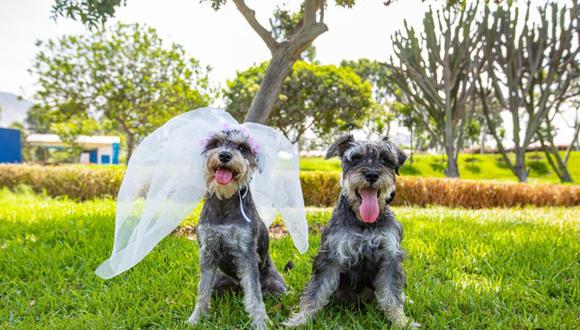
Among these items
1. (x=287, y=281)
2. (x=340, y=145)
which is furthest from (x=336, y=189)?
(x=340, y=145)

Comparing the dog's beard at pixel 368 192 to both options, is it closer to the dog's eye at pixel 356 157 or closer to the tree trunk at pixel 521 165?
the dog's eye at pixel 356 157

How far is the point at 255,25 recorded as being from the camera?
7051 millimetres

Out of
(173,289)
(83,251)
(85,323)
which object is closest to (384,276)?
(173,289)

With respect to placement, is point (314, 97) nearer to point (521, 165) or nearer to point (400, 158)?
point (521, 165)

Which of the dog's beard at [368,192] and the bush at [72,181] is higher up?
the dog's beard at [368,192]

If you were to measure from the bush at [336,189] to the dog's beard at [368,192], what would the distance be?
819 cm

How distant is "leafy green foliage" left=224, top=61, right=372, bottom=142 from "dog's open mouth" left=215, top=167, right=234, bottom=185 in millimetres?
24525

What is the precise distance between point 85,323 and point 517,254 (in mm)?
5217

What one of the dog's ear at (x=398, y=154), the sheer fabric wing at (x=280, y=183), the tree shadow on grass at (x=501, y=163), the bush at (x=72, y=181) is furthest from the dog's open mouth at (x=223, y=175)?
the tree shadow on grass at (x=501, y=163)

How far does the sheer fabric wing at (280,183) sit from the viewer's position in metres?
3.85

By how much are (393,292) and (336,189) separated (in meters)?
8.57

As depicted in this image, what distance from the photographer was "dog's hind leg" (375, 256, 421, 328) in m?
3.18

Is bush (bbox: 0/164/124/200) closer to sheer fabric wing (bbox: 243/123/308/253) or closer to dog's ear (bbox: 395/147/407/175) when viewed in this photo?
sheer fabric wing (bbox: 243/123/308/253)

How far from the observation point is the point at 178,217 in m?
3.69
